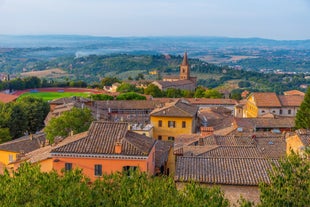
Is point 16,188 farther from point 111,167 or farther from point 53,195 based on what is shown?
point 111,167

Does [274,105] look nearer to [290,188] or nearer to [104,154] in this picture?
[104,154]

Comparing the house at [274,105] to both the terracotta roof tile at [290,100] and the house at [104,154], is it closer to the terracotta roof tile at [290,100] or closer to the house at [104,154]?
the terracotta roof tile at [290,100]

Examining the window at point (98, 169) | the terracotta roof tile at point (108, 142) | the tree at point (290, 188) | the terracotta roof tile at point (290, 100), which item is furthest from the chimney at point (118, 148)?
the terracotta roof tile at point (290, 100)

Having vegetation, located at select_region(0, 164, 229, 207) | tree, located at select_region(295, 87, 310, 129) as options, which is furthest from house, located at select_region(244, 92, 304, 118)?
vegetation, located at select_region(0, 164, 229, 207)

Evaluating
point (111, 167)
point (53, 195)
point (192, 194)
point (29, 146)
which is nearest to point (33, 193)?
point (53, 195)

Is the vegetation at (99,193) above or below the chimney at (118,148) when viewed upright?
above

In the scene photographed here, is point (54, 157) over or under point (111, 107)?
over

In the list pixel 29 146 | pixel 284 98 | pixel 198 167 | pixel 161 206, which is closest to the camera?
pixel 161 206
